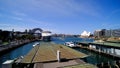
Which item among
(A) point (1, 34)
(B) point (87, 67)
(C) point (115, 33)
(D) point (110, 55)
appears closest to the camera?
(B) point (87, 67)

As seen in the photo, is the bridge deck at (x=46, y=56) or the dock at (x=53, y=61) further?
the bridge deck at (x=46, y=56)

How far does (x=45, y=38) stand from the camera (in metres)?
139

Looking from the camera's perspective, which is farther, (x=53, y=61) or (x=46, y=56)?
(x=46, y=56)

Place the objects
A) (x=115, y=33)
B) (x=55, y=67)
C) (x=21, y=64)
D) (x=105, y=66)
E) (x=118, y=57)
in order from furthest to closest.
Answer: (x=115, y=33)
(x=118, y=57)
(x=105, y=66)
(x=21, y=64)
(x=55, y=67)

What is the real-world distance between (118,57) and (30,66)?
928 inches

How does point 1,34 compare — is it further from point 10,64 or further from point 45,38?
point 10,64

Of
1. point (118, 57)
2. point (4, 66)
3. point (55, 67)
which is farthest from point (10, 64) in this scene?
point (118, 57)

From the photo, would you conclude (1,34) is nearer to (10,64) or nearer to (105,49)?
(105,49)

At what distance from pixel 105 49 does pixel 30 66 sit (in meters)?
31.1

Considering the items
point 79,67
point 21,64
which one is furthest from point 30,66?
point 79,67

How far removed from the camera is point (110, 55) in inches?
1332

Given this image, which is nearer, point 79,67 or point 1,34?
point 79,67

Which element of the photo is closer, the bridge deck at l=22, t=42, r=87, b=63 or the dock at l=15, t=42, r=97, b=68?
the dock at l=15, t=42, r=97, b=68

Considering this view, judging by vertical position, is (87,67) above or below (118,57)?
above
